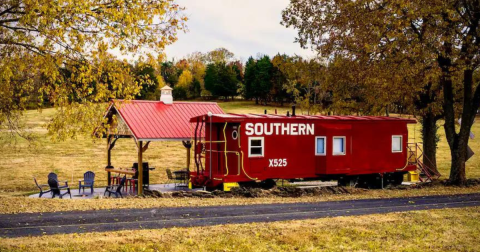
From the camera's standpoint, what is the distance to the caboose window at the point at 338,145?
2217 cm

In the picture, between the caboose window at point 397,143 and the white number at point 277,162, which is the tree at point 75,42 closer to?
the white number at point 277,162

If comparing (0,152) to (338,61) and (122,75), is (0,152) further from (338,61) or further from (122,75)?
(122,75)

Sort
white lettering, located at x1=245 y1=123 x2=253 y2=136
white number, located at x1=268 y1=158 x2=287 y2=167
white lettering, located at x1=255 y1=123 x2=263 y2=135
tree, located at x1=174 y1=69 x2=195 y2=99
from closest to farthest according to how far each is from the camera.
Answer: white lettering, located at x1=245 y1=123 x2=253 y2=136, white lettering, located at x1=255 y1=123 x2=263 y2=135, white number, located at x1=268 y1=158 x2=287 y2=167, tree, located at x1=174 y1=69 x2=195 y2=99

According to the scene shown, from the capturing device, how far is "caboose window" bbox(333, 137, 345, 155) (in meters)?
22.2

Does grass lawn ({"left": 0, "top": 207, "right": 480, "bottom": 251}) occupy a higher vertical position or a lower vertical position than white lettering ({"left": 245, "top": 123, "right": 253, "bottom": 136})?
lower

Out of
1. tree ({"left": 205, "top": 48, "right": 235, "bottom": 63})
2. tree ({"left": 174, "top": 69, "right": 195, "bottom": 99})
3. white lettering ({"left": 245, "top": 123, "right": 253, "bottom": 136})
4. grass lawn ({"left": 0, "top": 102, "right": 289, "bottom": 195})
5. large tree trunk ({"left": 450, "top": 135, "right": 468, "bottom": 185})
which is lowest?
grass lawn ({"left": 0, "top": 102, "right": 289, "bottom": 195})

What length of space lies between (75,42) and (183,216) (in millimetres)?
5628

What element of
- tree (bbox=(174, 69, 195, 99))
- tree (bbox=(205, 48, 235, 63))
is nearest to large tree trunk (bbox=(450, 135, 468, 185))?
tree (bbox=(174, 69, 195, 99))

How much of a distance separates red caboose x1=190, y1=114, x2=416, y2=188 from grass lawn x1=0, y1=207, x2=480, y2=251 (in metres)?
7.26

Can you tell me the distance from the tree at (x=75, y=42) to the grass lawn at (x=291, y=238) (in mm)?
5082

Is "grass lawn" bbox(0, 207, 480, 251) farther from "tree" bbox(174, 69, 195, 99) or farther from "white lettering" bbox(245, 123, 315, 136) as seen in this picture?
"tree" bbox(174, 69, 195, 99)

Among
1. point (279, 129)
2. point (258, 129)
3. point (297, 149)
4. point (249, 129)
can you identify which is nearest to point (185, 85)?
point (297, 149)

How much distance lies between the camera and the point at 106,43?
14438 millimetres

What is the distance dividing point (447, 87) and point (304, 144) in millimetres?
7630
